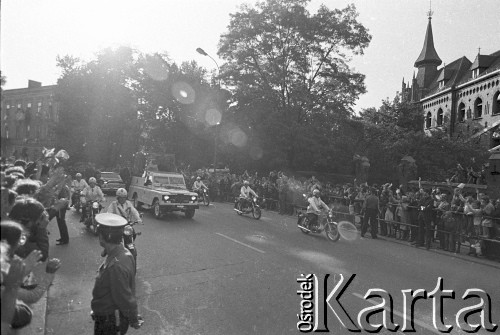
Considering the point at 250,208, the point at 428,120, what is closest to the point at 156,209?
the point at 250,208

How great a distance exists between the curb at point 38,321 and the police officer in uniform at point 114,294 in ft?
6.19

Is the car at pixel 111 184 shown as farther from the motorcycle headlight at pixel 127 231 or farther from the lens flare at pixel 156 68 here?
the motorcycle headlight at pixel 127 231

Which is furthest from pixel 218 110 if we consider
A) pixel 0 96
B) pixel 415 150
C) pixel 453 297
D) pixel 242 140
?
pixel 0 96

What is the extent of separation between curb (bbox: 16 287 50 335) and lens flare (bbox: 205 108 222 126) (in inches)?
952

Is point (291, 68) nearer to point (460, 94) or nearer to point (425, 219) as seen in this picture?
point (425, 219)

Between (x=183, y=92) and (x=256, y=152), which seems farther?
(x=183, y=92)

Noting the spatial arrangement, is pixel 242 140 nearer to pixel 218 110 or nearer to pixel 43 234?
pixel 218 110

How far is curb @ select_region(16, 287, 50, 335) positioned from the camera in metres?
4.99

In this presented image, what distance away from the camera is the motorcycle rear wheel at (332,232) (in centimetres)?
1290

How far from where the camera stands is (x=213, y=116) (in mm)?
31656

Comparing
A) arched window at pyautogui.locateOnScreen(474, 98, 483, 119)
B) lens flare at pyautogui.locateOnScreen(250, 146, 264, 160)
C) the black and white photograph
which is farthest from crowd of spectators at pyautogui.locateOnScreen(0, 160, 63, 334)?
arched window at pyautogui.locateOnScreen(474, 98, 483, 119)

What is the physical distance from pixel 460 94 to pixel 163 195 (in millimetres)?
46847

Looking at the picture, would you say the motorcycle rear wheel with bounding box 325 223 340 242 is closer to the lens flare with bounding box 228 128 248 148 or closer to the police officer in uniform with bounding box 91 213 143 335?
the police officer in uniform with bounding box 91 213 143 335

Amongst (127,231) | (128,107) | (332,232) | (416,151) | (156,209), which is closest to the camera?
(127,231)
